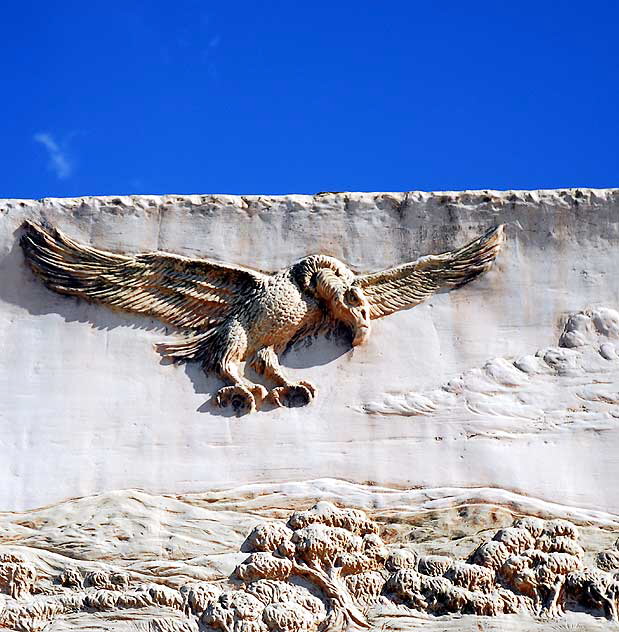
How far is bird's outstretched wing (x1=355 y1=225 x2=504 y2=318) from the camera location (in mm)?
10234

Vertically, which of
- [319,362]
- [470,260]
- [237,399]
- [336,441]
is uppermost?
[470,260]

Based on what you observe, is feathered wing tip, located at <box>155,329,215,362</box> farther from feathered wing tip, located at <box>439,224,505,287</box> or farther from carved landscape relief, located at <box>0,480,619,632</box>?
feathered wing tip, located at <box>439,224,505,287</box>

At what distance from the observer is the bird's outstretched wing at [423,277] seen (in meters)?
10.2

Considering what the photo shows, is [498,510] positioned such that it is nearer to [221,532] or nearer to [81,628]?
[221,532]

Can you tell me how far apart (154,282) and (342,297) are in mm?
1239

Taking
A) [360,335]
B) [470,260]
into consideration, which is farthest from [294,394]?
[470,260]

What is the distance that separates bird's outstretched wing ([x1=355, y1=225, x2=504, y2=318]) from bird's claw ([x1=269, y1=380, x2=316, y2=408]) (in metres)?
0.67

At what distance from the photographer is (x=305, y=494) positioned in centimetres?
955

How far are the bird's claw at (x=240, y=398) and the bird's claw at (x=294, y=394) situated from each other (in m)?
0.09

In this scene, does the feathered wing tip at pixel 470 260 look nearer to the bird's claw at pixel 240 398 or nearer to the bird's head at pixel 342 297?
the bird's head at pixel 342 297

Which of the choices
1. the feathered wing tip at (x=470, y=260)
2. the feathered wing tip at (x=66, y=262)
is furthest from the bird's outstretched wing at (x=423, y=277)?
the feathered wing tip at (x=66, y=262)

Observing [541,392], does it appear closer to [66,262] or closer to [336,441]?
[336,441]

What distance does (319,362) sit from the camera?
33.1 ft

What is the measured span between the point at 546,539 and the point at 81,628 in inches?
106
